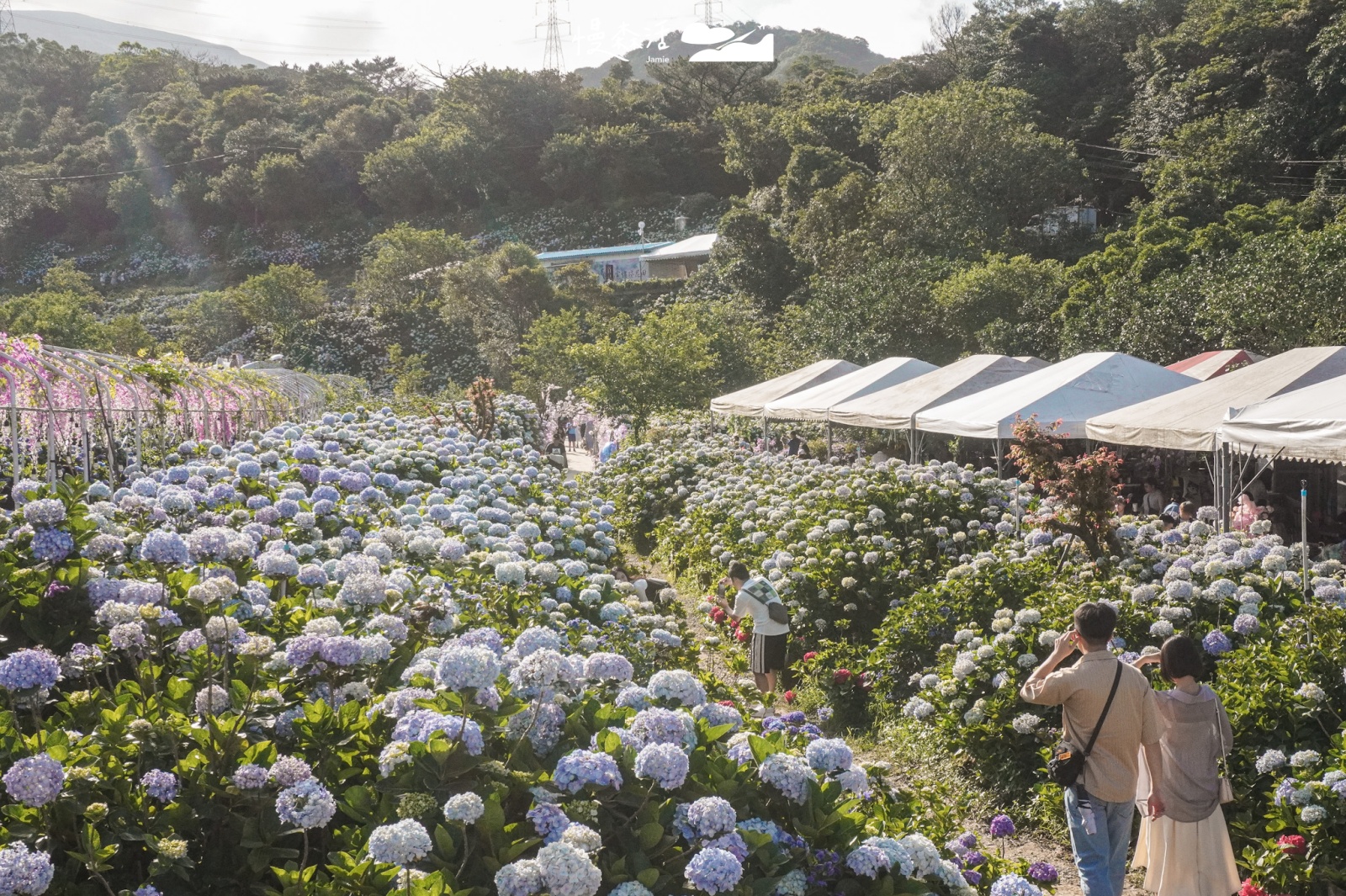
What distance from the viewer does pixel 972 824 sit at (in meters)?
5.43

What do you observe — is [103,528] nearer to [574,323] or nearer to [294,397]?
[294,397]

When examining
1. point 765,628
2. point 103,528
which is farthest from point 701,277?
point 103,528

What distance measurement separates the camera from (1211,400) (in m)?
8.56

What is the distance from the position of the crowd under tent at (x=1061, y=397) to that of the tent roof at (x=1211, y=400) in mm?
698

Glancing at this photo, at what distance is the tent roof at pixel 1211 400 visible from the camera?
8148 millimetres

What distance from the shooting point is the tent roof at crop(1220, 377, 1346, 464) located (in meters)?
6.28

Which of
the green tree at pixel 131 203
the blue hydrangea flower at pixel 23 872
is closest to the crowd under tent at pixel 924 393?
the blue hydrangea flower at pixel 23 872

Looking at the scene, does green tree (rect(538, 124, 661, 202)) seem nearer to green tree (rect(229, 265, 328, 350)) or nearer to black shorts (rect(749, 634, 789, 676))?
green tree (rect(229, 265, 328, 350))

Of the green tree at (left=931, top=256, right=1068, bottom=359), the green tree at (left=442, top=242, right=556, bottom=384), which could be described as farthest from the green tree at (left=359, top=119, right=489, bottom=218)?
the green tree at (left=931, top=256, right=1068, bottom=359)

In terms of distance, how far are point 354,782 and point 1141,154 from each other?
41.4 meters

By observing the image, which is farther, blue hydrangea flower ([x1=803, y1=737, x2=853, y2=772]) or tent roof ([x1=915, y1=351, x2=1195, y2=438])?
tent roof ([x1=915, y1=351, x2=1195, y2=438])

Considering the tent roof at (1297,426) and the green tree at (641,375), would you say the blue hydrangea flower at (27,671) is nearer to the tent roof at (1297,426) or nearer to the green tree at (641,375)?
the tent roof at (1297,426)

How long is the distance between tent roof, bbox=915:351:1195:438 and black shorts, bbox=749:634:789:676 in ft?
11.2

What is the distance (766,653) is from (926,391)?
5.68 m
